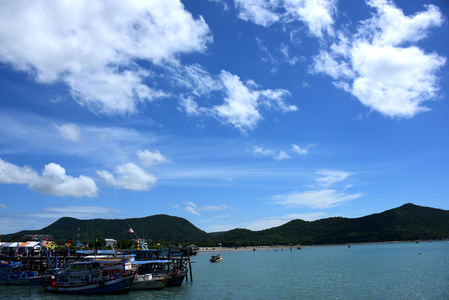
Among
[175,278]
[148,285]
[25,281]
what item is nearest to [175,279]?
[175,278]

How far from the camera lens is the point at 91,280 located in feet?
124

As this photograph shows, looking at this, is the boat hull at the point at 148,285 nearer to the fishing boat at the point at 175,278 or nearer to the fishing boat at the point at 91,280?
the fishing boat at the point at 175,278

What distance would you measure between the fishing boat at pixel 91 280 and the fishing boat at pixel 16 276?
8640 millimetres

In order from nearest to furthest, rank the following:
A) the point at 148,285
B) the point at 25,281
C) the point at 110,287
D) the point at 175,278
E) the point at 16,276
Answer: the point at 110,287 → the point at 148,285 → the point at 175,278 → the point at 25,281 → the point at 16,276

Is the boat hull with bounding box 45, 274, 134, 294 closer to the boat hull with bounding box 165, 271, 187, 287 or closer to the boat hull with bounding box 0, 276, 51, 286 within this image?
the boat hull with bounding box 165, 271, 187, 287

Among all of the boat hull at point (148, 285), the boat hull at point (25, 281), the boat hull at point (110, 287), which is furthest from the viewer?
the boat hull at point (25, 281)

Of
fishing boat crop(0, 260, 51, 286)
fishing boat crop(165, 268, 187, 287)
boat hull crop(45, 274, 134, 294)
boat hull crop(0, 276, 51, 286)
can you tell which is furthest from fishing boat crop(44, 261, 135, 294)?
fishing boat crop(0, 260, 51, 286)

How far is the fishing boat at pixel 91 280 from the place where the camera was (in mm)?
37281

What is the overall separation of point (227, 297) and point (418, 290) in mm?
22031

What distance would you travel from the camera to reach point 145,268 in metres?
47.4

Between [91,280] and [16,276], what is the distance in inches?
705

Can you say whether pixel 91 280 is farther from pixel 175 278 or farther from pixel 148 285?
pixel 175 278

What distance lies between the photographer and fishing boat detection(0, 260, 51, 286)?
4634 cm

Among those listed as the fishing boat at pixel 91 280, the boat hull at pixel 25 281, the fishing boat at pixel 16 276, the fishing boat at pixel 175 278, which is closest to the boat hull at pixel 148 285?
the fishing boat at pixel 175 278
